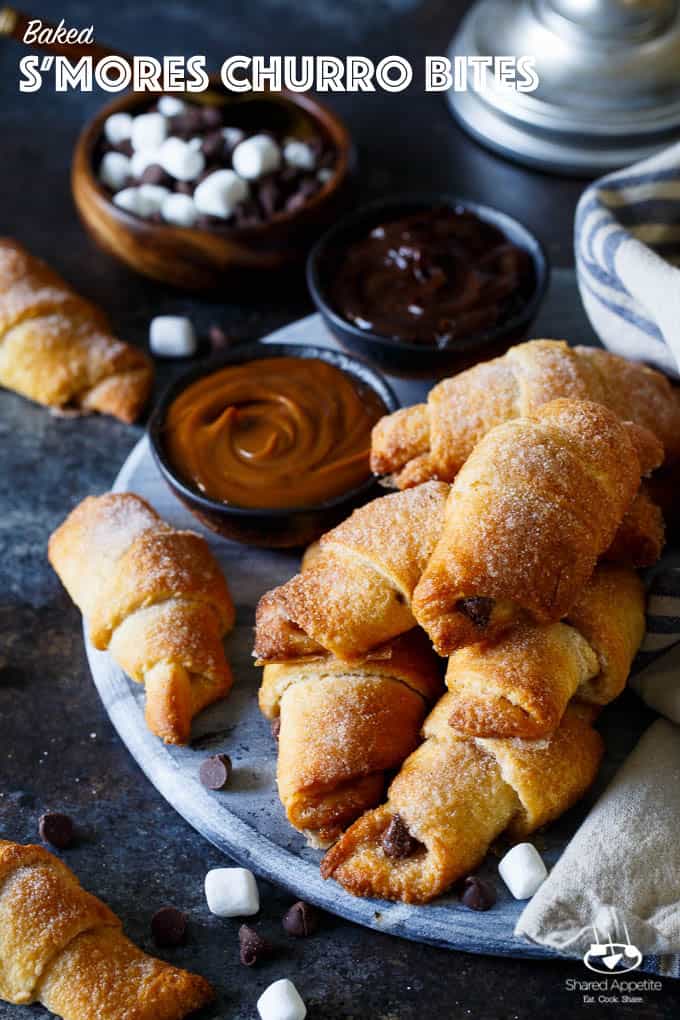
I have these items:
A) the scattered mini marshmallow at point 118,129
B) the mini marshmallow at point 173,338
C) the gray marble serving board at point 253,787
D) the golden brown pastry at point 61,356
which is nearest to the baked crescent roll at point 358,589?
the gray marble serving board at point 253,787

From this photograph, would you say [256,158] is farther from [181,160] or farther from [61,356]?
[61,356]

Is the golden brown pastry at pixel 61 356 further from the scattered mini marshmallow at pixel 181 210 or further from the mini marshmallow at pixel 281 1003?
the mini marshmallow at pixel 281 1003

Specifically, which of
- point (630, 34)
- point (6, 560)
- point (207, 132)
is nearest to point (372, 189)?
point (207, 132)

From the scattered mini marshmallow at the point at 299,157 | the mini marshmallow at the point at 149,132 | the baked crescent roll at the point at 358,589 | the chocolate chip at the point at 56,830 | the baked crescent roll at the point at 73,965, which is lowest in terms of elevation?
the chocolate chip at the point at 56,830

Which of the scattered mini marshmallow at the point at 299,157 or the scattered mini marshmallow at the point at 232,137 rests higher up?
the scattered mini marshmallow at the point at 299,157

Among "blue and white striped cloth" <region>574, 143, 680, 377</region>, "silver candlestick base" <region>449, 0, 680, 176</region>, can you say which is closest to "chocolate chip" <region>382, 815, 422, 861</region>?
"blue and white striped cloth" <region>574, 143, 680, 377</region>

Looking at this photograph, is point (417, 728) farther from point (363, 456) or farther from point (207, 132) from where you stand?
point (207, 132)

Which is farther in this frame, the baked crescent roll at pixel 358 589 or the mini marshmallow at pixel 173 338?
the mini marshmallow at pixel 173 338

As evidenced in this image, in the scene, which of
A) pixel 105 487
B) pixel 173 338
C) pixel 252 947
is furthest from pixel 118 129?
pixel 252 947
